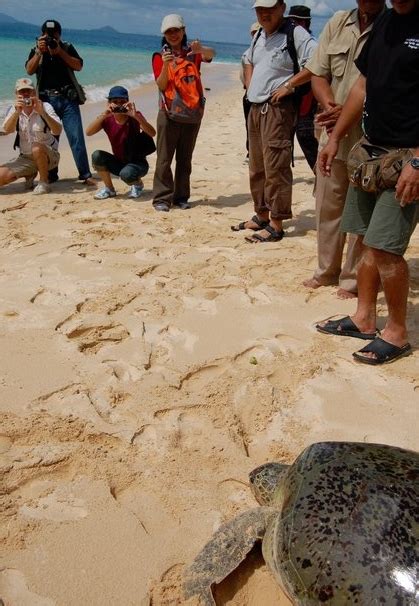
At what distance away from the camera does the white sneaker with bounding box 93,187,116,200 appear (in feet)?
19.1

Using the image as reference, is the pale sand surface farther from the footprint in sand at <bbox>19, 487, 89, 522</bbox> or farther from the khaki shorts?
the khaki shorts

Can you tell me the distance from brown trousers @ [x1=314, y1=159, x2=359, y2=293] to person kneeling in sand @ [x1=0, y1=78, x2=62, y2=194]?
145 inches

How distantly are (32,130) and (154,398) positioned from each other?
4.60 m

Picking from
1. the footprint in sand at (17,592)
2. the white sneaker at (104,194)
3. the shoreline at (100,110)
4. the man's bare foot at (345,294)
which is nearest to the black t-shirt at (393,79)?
the man's bare foot at (345,294)

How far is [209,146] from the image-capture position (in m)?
8.84

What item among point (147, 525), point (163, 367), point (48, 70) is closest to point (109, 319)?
point (163, 367)

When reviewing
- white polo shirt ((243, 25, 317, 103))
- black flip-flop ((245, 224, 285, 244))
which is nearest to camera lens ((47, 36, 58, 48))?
A: white polo shirt ((243, 25, 317, 103))

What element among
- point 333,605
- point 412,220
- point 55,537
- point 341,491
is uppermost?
point 412,220

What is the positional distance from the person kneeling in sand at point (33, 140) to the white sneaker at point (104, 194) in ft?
2.24

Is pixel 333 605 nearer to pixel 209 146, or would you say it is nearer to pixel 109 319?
pixel 109 319

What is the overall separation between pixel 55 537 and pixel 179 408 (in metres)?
0.83

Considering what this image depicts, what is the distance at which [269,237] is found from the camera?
182 inches

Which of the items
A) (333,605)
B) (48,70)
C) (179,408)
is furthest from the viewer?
(48,70)

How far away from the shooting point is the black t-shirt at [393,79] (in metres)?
2.40
